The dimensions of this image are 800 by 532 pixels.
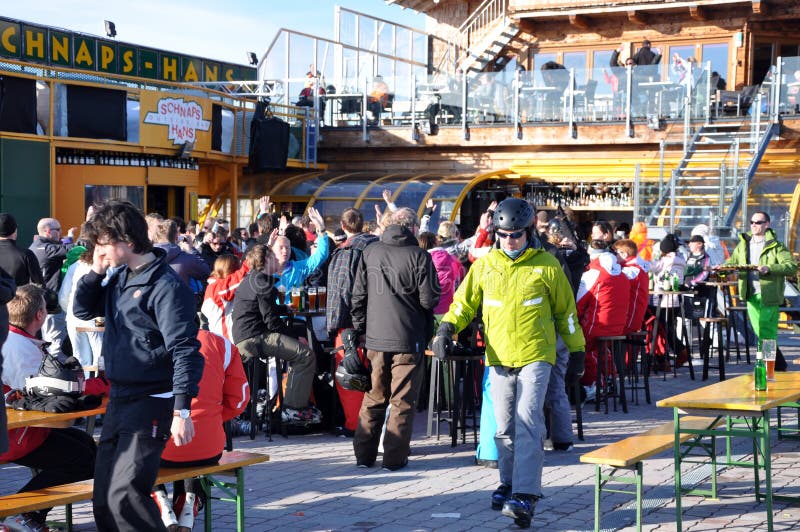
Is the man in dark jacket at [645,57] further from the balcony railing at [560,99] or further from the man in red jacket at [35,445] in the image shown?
the man in red jacket at [35,445]

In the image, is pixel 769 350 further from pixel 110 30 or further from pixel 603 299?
pixel 110 30

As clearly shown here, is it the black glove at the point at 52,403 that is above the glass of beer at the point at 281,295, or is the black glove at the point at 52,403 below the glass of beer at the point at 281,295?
below

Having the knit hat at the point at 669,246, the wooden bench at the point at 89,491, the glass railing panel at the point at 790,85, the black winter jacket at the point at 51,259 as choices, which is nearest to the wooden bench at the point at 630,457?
the wooden bench at the point at 89,491

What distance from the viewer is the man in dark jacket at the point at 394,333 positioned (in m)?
8.12

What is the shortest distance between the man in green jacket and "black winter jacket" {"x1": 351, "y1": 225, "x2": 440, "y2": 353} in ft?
15.8

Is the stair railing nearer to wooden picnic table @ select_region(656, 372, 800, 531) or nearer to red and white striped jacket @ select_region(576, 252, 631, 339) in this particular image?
red and white striped jacket @ select_region(576, 252, 631, 339)

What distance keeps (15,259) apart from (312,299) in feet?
9.23

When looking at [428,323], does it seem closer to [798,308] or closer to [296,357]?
[296,357]

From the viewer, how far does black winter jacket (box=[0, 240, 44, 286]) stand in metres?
9.86

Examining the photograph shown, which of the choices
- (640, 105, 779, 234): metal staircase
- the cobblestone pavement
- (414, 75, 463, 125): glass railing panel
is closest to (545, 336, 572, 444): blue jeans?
the cobblestone pavement

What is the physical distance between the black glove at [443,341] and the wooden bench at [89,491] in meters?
1.34

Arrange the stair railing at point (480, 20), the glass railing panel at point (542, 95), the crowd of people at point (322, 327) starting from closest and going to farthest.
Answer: the crowd of people at point (322, 327), the glass railing panel at point (542, 95), the stair railing at point (480, 20)

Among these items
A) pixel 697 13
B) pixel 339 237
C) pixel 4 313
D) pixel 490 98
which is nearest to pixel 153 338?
pixel 4 313

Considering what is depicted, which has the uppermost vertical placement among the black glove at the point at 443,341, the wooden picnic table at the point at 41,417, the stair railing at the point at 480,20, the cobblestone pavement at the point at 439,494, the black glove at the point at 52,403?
the stair railing at the point at 480,20
